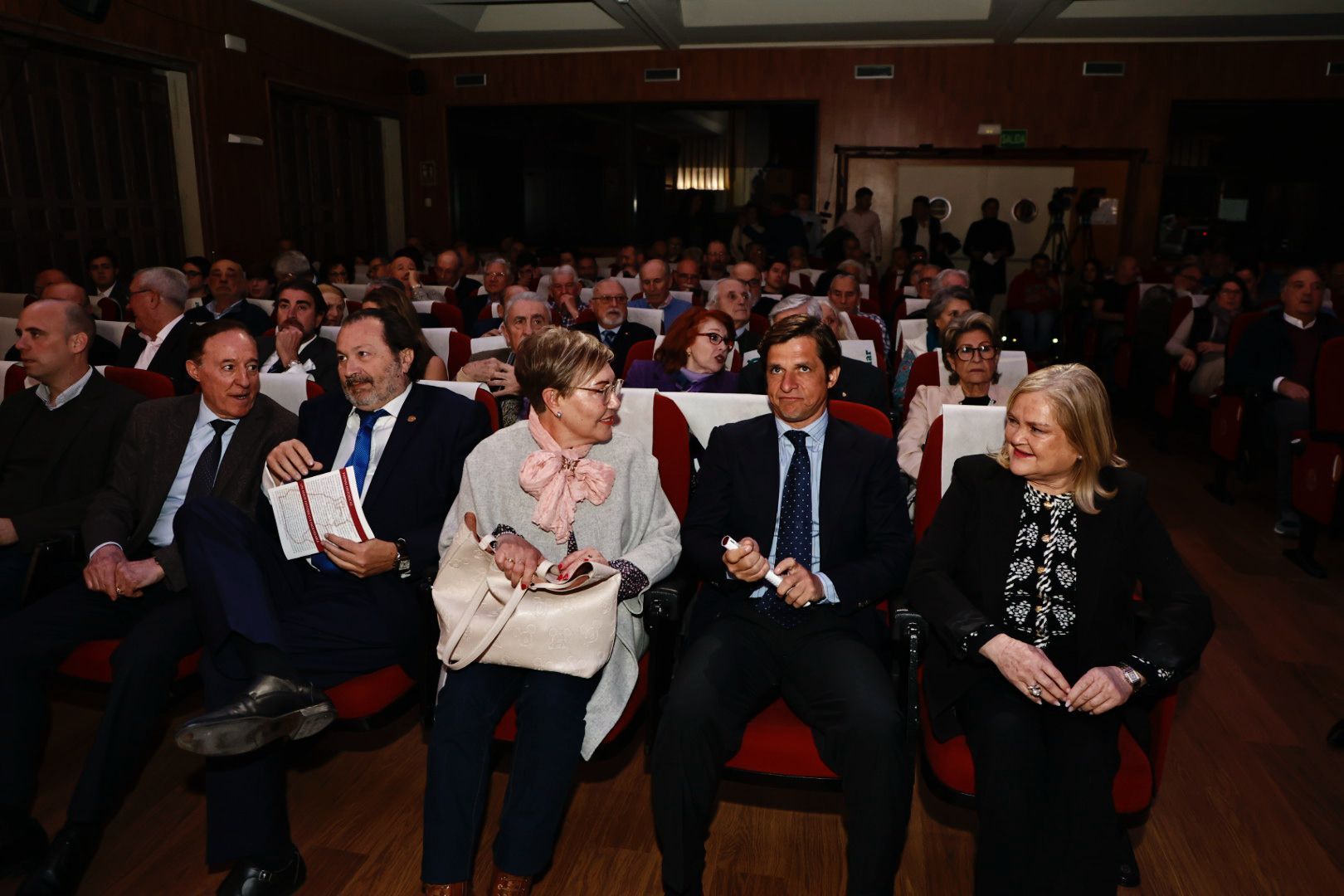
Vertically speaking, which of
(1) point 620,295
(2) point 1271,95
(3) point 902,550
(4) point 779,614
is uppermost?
(2) point 1271,95

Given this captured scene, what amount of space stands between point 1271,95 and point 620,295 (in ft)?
29.9

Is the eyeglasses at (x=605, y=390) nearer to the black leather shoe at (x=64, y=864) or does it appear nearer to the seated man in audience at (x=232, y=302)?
the black leather shoe at (x=64, y=864)

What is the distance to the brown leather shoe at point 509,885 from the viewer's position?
192 centimetres

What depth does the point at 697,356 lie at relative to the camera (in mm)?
3574

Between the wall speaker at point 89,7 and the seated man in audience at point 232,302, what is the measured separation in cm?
167

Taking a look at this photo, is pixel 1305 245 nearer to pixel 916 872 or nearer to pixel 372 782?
pixel 916 872

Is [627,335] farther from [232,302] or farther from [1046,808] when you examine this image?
[1046,808]

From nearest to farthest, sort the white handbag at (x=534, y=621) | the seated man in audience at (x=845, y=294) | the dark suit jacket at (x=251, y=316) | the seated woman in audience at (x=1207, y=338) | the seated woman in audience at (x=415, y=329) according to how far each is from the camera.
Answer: the white handbag at (x=534, y=621) < the seated woman in audience at (x=415, y=329) < the dark suit jacket at (x=251, y=316) < the seated man in audience at (x=845, y=294) < the seated woman in audience at (x=1207, y=338)

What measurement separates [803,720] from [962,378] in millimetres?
1826

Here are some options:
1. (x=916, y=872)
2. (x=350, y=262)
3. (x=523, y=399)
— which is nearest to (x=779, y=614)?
(x=916, y=872)

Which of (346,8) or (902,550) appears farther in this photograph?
(346,8)

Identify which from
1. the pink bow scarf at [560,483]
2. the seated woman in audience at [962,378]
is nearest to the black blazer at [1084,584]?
the pink bow scarf at [560,483]

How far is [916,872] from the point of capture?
2.24 metres

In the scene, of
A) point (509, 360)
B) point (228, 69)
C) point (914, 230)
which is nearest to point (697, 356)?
point (509, 360)
